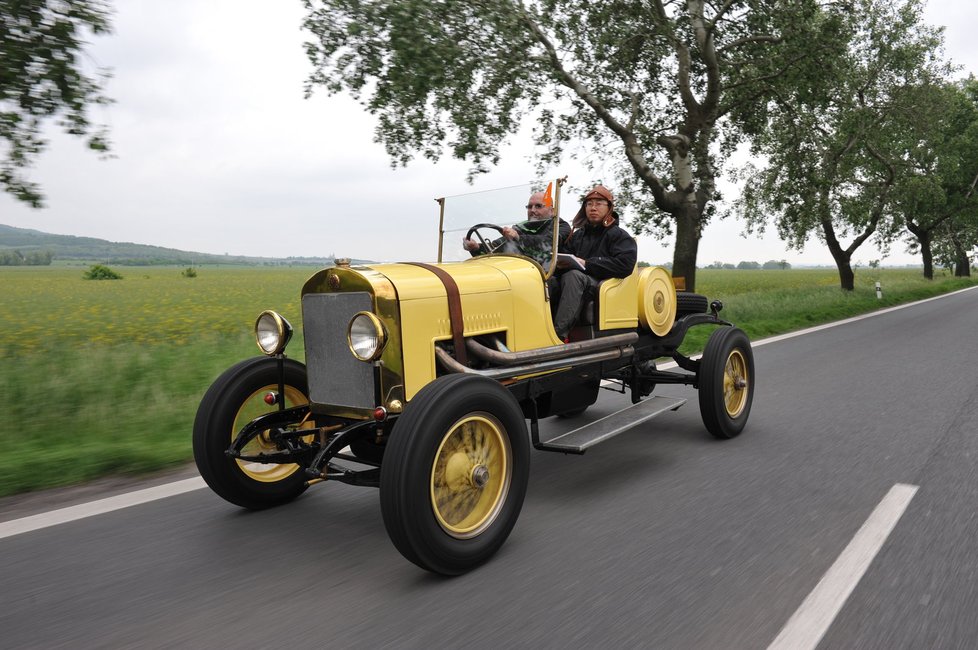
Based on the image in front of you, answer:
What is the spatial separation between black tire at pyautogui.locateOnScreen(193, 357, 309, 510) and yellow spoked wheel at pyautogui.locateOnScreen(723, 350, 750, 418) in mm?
3418

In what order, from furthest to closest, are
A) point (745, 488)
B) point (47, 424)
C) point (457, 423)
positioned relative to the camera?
→ point (47, 424) < point (745, 488) < point (457, 423)

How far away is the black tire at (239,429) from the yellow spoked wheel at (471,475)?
4.21 ft

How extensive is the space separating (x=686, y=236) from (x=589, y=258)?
1145 centimetres

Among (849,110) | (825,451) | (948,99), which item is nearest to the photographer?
(825,451)

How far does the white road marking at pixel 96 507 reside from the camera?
366 centimetres

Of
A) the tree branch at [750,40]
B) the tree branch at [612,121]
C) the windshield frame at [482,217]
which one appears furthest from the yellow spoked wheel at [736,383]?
the tree branch at [750,40]

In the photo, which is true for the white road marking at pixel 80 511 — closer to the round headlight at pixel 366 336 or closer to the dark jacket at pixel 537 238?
the round headlight at pixel 366 336

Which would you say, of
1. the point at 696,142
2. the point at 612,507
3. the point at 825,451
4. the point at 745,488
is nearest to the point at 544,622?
the point at 612,507

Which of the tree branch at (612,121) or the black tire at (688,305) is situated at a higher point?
the tree branch at (612,121)

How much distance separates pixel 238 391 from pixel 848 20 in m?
16.4

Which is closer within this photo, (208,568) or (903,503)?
(208,568)

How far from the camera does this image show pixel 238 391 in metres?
3.92

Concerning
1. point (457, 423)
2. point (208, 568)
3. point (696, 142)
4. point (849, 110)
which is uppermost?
point (849, 110)

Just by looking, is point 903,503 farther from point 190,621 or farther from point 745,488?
point 190,621
